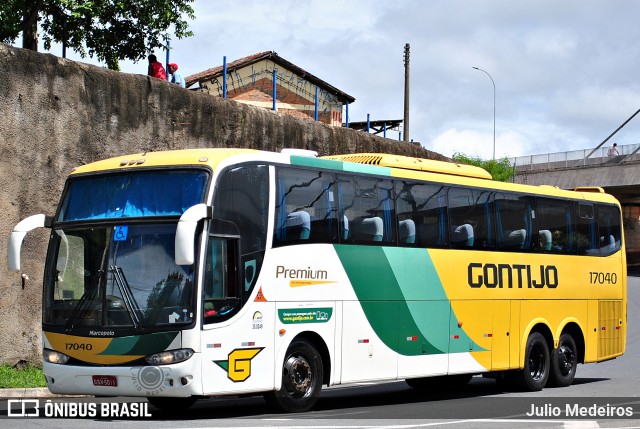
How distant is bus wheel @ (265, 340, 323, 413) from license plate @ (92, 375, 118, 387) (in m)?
1.97

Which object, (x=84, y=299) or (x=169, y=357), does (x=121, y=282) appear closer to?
(x=84, y=299)

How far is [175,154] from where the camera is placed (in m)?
13.2

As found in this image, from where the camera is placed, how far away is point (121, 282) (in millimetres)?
12492

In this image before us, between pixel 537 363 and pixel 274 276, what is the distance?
7.25m

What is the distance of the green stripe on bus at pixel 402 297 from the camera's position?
1478cm

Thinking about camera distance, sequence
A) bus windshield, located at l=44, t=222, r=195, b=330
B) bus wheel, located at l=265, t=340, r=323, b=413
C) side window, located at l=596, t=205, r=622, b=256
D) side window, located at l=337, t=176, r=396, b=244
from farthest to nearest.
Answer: side window, located at l=596, t=205, r=622, b=256, side window, located at l=337, t=176, r=396, b=244, bus wheel, located at l=265, t=340, r=323, b=413, bus windshield, located at l=44, t=222, r=195, b=330

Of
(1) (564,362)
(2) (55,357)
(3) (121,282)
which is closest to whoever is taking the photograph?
(3) (121,282)

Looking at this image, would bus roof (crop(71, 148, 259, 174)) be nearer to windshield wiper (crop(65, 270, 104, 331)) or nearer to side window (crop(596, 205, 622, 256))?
windshield wiper (crop(65, 270, 104, 331))

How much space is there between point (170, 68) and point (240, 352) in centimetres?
→ 1249

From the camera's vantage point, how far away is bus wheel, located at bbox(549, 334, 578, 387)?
1906cm

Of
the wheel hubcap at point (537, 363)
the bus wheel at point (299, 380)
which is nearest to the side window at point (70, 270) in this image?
the bus wheel at point (299, 380)

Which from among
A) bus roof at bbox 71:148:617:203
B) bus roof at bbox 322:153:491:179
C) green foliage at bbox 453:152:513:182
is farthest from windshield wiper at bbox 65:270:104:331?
green foliage at bbox 453:152:513:182

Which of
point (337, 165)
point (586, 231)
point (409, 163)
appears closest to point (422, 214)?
point (409, 163)

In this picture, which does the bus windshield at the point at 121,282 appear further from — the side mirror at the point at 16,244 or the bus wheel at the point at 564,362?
the bus wheel at the point at 564,362
